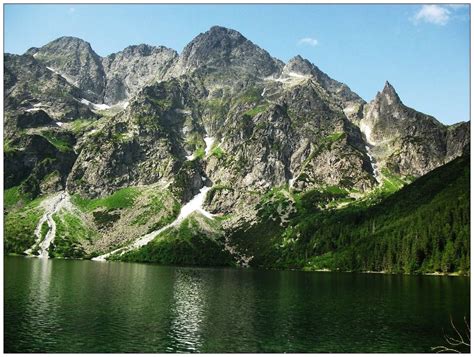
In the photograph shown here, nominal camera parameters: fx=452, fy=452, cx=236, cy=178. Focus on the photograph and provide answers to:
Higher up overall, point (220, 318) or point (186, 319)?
point (186, 319)

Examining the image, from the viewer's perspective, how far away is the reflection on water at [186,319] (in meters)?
66.1

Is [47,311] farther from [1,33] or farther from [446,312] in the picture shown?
[446,312]

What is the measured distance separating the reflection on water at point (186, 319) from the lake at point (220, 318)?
16 cm

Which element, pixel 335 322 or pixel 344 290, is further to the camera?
pixel 344 290

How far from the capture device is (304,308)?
99.5 m

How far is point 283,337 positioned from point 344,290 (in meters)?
70.0

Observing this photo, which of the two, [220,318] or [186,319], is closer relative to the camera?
[186,319]

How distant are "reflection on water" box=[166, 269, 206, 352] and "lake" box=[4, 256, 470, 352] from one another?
16 cm

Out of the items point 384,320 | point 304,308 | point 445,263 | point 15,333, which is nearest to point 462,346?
point 384,320

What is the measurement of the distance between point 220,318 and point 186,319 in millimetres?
6864

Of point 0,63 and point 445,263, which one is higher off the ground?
point 0,63

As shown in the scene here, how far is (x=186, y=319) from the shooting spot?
3324 inches

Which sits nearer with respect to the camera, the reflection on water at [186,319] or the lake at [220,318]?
the lake at [220,318]

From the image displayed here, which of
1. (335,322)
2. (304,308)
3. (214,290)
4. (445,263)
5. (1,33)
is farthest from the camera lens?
(445,263)
